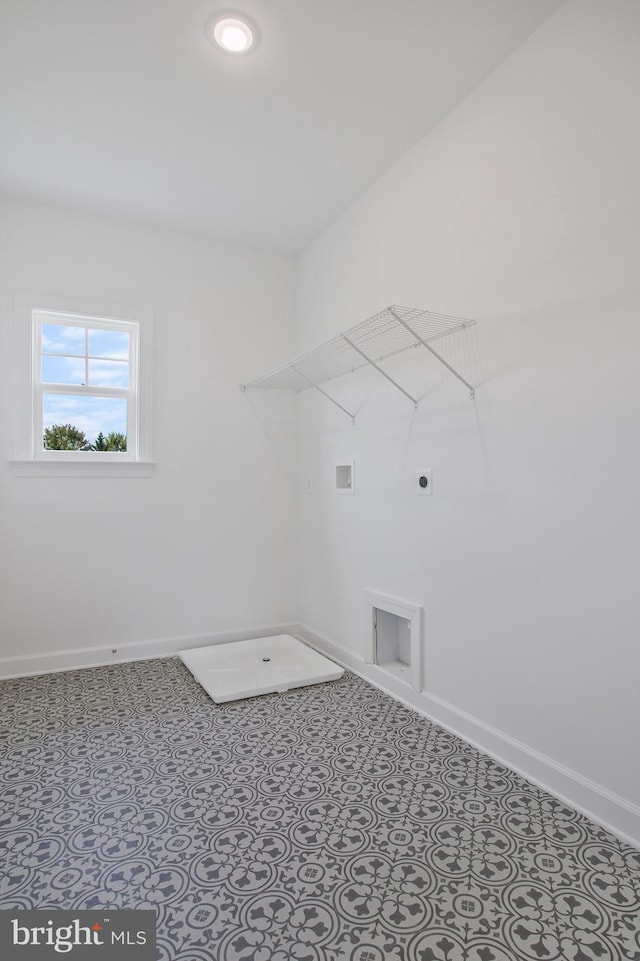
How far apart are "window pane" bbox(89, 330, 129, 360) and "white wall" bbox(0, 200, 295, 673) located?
0.64 ft

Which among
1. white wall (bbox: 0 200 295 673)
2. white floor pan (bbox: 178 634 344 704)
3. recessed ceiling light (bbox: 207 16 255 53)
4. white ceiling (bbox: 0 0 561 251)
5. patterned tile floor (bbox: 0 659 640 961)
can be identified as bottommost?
patterned tile floor (bbox: 0 659 640 961)

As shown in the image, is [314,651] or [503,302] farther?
[314,651]

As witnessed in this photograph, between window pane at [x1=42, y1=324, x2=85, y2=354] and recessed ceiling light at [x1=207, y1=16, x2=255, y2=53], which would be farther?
window pane at [x1=42, y1=324, x2=85, y2=354]

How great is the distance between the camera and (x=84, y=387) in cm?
325

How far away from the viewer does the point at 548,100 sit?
1.92 metres

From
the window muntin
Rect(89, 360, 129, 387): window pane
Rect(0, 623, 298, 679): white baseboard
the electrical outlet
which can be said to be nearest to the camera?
the electrical outlet

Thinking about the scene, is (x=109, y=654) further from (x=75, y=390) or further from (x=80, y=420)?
(x=75, y=390)

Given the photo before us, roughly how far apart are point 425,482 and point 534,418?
67cm

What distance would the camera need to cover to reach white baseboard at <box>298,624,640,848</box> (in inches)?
65.0

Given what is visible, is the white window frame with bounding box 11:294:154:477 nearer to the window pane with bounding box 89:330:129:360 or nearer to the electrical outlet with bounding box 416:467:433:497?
the window pane with bounding box 89:330:129:360

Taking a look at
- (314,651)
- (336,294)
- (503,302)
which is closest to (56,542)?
(314,651)

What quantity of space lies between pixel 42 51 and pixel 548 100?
184cm

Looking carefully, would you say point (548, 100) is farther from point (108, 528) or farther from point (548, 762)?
point (108, 528)

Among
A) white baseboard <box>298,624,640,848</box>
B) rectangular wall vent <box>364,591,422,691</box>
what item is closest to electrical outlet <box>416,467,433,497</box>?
rectangular wall vent <box>364,591,422,691</box>
